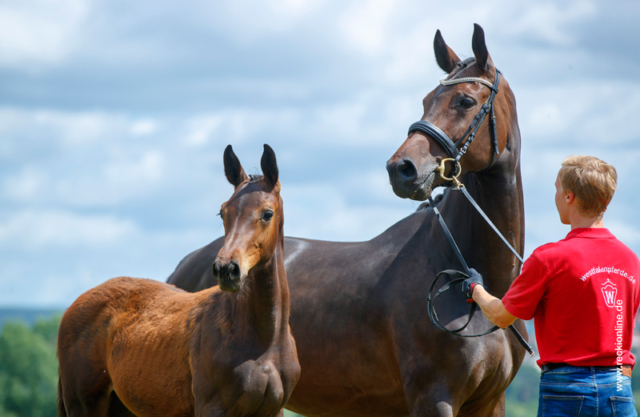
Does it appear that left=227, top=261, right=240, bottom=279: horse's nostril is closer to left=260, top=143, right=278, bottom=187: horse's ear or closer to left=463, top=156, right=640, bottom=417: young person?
left=260, top=143, right=278, bottom=187: horse's ear

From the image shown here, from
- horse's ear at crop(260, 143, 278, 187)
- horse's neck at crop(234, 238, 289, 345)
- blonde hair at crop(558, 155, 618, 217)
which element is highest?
horse's ear at crop(260, 143, 278, 187)

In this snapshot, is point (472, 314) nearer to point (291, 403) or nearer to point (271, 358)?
point (271, 358)

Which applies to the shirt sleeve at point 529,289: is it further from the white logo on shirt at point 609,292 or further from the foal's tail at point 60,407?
the foal's tail at point 60,407

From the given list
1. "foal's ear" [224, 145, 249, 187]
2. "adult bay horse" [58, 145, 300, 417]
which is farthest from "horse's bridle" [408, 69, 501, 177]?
"foal's ear" [224, 145, 249, 187]

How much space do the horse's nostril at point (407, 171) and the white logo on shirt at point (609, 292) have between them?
1.59m

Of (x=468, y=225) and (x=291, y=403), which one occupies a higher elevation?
(x=468, y=225)

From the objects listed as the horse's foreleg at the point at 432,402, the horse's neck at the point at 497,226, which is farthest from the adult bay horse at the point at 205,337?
the horse's neck at the point at 497,226

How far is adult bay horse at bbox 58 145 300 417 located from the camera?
5180mm

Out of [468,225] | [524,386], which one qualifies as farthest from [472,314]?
[524,386]

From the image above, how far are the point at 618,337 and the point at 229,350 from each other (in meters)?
2.61

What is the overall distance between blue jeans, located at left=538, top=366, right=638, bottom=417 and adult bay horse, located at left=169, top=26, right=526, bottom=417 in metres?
1.52

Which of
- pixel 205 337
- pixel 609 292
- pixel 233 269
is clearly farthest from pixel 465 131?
pixel 205 337

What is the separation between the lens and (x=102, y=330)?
6.53 meters

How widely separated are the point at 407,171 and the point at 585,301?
1.65 m
